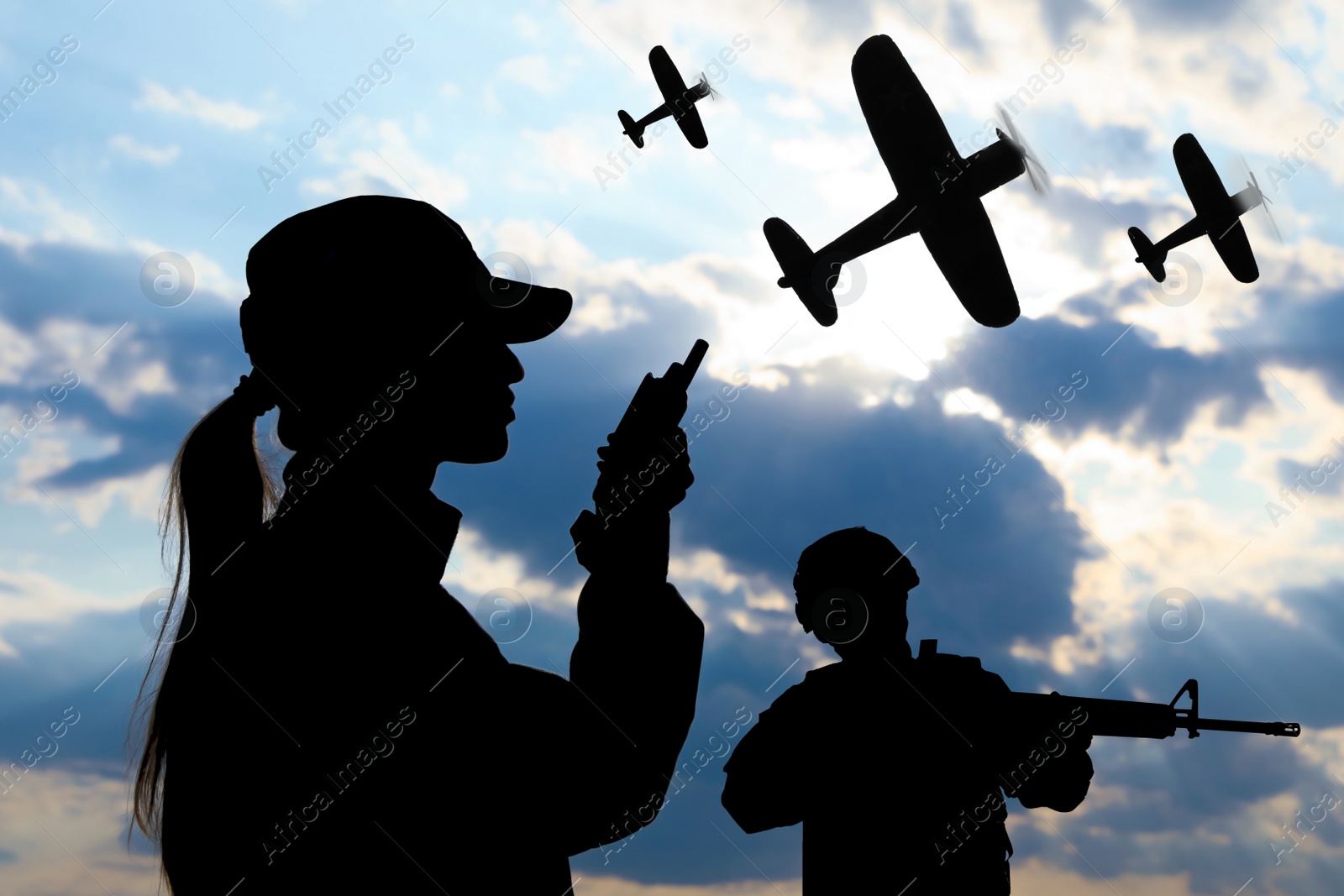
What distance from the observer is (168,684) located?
186 centimetres

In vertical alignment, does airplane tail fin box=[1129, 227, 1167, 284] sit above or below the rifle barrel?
above

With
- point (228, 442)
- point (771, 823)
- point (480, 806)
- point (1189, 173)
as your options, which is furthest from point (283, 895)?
point (1189, 173)

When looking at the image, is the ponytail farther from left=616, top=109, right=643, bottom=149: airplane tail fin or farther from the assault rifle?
left=616, top=109, right=643, bottom=149: airplane tail fin

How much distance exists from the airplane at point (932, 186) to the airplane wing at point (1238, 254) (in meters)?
4.66

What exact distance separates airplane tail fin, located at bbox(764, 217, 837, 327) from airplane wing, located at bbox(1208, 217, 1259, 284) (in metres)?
6.75

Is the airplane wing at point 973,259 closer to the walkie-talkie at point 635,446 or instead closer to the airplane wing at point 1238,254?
the airplane wing at point 1238,254

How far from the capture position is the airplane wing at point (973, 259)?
45.0 feet

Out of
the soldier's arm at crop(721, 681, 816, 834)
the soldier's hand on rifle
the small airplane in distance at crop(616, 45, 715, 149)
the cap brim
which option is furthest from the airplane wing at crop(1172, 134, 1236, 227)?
the cap brim

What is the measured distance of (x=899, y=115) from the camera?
12.5 m

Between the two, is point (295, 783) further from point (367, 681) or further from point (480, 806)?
point (480, 806)

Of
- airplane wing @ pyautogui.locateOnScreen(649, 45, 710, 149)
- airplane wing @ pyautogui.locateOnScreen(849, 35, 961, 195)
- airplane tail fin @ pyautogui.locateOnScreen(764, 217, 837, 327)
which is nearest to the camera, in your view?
airplane wing @ pyautogui.locateOnScreen(849, 35, 961, 195)

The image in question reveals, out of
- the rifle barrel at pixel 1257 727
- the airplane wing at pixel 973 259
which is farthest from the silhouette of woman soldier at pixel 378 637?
the airplane wing at pixel 973 259

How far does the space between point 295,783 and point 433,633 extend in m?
0.35

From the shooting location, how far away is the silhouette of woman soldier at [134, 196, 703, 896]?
1658 millimetres
